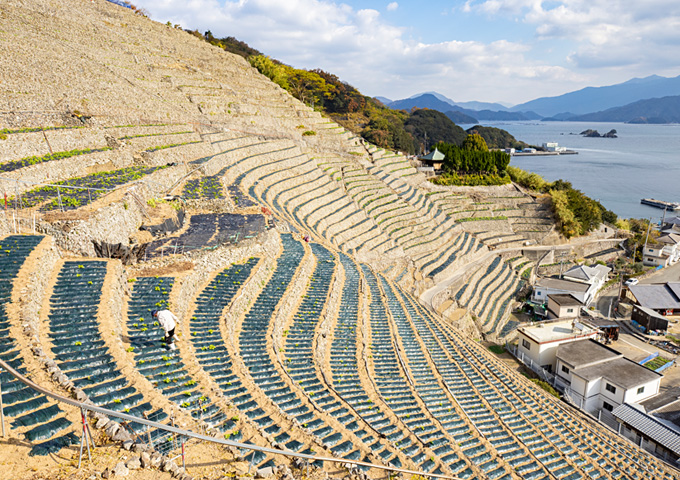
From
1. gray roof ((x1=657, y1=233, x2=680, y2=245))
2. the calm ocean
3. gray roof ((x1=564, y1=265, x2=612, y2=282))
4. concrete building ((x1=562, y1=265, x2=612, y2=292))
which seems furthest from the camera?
the calm ocean

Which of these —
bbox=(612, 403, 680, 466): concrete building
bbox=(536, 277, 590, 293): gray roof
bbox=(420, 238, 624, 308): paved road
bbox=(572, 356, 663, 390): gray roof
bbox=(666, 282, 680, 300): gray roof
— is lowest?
bbox=(612, 403, 680, 466): concrete building

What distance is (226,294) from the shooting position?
12.1m

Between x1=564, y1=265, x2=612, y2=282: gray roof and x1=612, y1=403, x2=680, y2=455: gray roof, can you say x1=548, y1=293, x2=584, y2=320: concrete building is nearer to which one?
x1=564, y1=265, x2=612, y2=282: gray roof

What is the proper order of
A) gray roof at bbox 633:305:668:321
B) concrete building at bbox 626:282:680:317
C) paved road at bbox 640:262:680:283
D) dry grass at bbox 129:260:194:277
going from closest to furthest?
dry grass at bbox 129:260:194:277
gray roof at bbox 633:305:668:321
concrete building at bbox 626:282:680:317
paved road at bbox 640:262:680:283

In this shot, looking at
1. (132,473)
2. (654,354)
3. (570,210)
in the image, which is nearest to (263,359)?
(132,473)

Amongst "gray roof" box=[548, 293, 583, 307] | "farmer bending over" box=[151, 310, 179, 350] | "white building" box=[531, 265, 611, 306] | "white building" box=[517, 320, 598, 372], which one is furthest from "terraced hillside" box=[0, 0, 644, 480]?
"gray roof" box=[548, 293, 583, 307]

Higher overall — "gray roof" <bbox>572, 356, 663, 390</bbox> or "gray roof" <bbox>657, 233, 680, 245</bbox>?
"gray roof" <bbox>657, 233, 680, 245</bbox>

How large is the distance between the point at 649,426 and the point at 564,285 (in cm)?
1516

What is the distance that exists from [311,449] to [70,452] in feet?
11.4

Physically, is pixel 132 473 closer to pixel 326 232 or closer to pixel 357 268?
pixel 357 268

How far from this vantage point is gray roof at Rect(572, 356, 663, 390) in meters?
18.2

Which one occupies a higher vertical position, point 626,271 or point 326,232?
point 326,232

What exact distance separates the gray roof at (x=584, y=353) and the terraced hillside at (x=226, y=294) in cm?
461

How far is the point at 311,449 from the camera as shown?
6.86 metres
